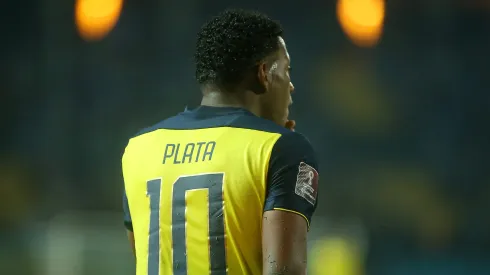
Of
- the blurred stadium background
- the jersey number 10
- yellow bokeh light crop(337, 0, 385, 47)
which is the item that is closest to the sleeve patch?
the jersey number 10

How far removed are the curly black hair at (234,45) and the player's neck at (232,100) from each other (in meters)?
0.02

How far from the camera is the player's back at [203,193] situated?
99cm

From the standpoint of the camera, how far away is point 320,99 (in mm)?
3729

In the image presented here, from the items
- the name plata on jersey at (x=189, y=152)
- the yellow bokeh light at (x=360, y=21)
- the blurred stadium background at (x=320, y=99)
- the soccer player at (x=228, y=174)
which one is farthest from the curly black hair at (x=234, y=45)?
the yellow bokeh light at (x=360, y=21)

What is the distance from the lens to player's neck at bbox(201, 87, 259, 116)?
3.64 ft

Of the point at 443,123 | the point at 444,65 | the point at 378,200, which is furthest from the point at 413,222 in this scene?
the point at 444,65

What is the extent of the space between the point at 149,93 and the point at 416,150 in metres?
1.46

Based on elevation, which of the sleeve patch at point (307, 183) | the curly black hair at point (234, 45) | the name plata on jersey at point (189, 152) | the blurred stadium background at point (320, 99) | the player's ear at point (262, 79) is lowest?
the blurred stadium background at point (320, 99)

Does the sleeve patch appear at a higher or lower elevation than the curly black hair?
lower

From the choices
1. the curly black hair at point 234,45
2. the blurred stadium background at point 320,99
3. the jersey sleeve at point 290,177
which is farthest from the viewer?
the blurred stadium background at point 320,99

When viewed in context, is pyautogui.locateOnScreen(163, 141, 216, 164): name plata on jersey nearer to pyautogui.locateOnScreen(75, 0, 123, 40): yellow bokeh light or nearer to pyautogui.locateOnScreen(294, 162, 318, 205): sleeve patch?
pyautogui.locateOnScreen(294, 162, 318, 205): sleeve patch

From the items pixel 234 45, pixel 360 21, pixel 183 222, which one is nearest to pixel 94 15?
pixel 360 21

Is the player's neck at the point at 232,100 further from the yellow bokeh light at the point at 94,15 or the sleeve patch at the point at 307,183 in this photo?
the yellow bokeh light at the point at 94,15

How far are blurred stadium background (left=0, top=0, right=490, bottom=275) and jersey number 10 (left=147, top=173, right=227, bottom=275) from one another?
2669 millimetres
